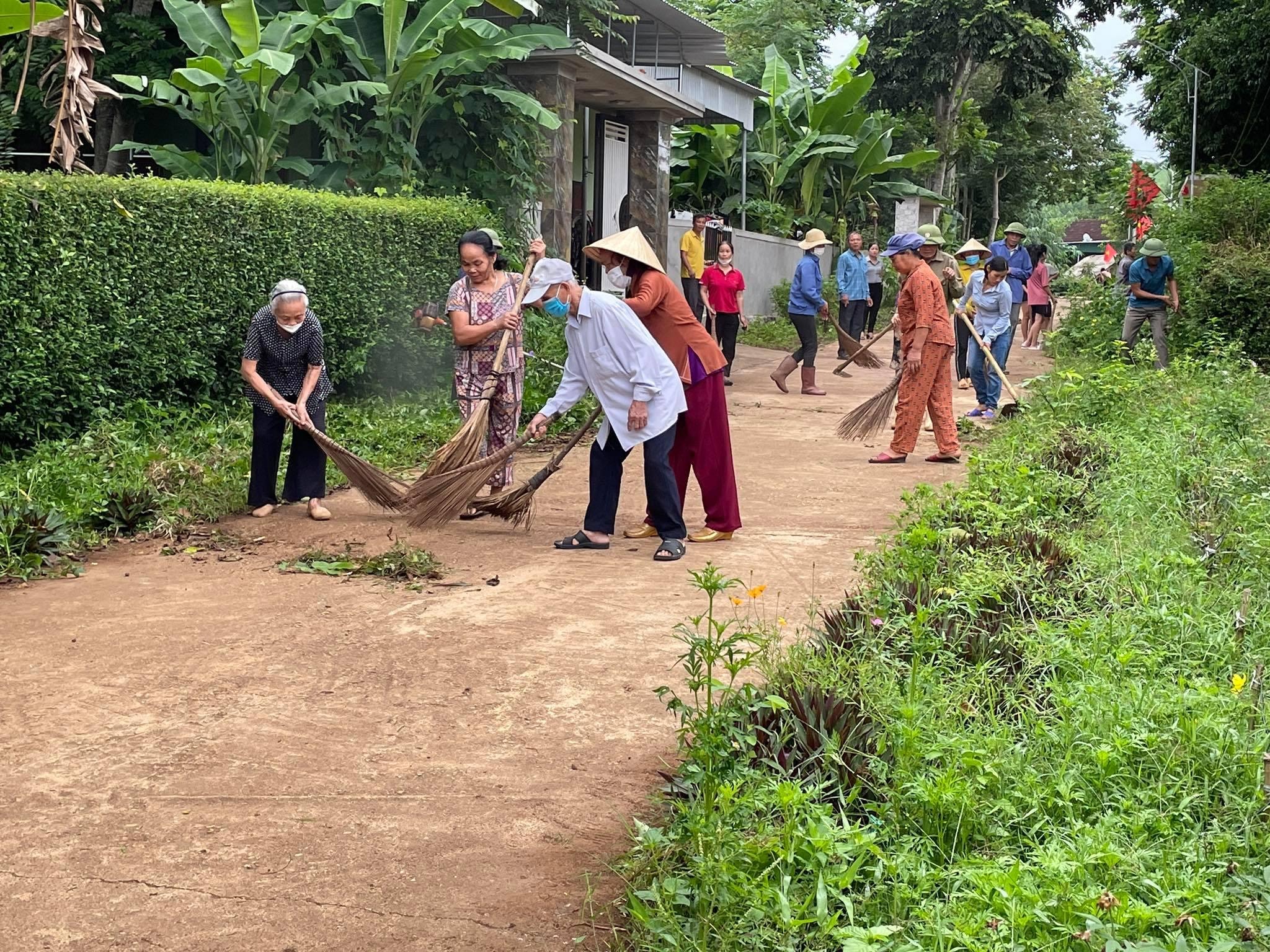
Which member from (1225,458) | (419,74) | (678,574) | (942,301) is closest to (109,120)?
(419,74)

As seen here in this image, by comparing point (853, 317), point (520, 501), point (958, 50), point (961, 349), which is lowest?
point (520, 501)

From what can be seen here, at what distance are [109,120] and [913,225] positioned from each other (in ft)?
62.2

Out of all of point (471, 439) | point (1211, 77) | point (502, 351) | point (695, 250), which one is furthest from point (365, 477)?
point (1211, 77)

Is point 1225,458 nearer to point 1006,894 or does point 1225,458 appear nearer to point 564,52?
point 1006,894

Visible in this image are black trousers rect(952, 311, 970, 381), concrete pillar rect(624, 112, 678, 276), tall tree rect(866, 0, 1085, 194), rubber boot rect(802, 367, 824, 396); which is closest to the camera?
rubber boot rect(802, 367, 824, 396)

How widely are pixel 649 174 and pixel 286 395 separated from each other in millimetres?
13058

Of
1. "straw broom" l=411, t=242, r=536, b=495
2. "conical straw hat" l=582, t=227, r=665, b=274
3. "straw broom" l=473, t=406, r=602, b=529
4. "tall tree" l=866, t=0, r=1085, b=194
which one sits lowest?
"straw broom" l=473, t=406, r=602, b=529

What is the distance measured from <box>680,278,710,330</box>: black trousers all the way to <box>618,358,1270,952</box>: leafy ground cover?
11.9m

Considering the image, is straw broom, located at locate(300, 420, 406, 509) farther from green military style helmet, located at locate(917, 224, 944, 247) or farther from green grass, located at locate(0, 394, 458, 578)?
green military style helmet, located at locate(917, 224, 944, 247)

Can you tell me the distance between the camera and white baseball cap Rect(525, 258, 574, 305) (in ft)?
23.4

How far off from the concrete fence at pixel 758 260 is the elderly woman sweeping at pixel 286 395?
1396 cm

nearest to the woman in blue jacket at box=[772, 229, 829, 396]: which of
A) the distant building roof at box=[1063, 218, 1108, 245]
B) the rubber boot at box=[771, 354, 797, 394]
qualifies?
the rubber boot at box=[771, 354, 797, 394]

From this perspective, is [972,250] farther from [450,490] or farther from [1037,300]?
[450,490]

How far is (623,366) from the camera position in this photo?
23.2 feet
